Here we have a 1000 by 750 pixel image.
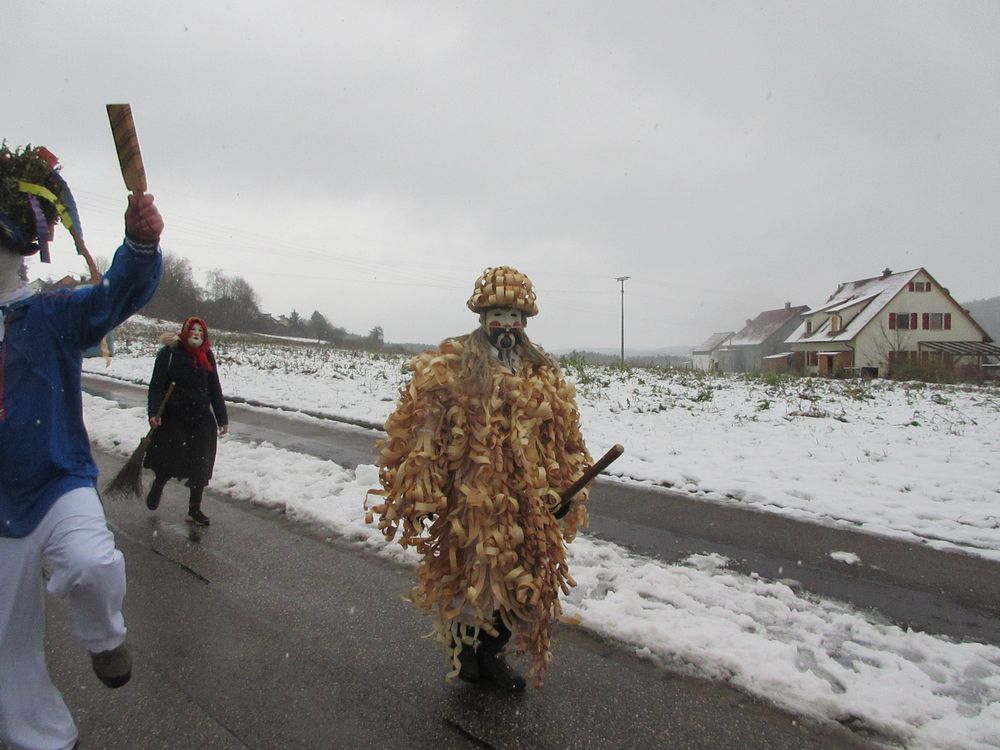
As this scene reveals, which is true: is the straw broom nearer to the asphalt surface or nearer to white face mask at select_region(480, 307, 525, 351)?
the asphalt surface

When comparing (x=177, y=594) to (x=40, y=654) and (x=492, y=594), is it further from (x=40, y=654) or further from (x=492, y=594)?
(x=492, y=594)

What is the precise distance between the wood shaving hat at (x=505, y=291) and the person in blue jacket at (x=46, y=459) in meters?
1.32

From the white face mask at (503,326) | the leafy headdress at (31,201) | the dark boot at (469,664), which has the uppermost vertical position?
the leafy headdress at (31,201)

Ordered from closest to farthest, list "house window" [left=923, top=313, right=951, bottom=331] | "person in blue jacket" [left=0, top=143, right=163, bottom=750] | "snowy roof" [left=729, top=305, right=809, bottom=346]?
1. "person in blue jacket" [left=0, top=143, right=163, bottom=750]
2. "house window" [left=923, top=313, right=951, bottom=331]
3. "snowy roof" [left=729, top=305, right=809, bottom=346]

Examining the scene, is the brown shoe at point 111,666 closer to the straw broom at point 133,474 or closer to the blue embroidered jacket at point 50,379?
the blue embroidered jacket at point 50,379

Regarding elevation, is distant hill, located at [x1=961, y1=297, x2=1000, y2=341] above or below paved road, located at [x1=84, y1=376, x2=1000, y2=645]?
above

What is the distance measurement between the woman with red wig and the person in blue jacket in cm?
317

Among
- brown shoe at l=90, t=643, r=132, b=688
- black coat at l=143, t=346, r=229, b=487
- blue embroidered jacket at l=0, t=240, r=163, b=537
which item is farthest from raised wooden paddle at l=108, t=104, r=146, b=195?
black coat at l=143, t=346, r=229, b=487

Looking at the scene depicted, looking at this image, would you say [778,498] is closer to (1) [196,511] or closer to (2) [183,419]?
(1) [196,511]

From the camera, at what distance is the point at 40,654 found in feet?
7.25

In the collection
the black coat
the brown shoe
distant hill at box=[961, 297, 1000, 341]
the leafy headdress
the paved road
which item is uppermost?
distant hill at box=[961, 297, 1000, 341]

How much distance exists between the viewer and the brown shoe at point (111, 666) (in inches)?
81.7

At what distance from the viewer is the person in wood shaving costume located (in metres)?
2.52

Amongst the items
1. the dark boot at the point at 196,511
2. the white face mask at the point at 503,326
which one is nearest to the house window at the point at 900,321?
the dark boot at the point at 196,511
